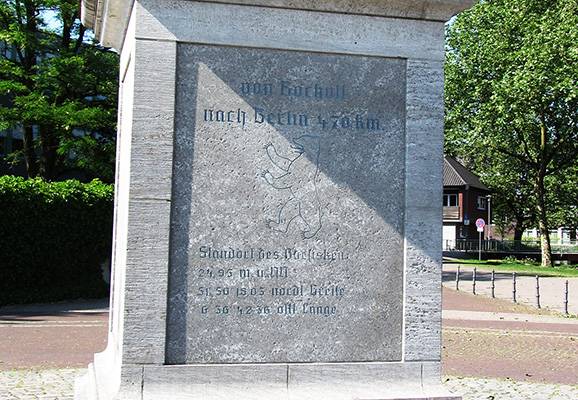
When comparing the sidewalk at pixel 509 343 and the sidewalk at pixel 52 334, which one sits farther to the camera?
the sidewalk at pixel 52 334

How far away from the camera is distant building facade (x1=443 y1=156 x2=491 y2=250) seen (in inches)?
3019

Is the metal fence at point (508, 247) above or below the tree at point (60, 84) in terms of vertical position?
below

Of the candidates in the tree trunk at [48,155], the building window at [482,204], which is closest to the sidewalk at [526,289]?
the tree trunk at [48,155]

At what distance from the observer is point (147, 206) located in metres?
5.29

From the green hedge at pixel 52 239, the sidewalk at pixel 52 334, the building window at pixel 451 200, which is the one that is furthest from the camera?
the building window at pixel 451 200

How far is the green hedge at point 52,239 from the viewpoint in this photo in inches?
812

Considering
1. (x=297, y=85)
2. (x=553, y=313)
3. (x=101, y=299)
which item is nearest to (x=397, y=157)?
(x=297, y=85)

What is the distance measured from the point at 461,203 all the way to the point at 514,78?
39144 mm

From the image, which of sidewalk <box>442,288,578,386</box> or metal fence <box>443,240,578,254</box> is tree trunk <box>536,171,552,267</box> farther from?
sidewalk <box>442,288,578,386</box>

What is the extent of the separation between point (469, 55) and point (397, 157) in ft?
127

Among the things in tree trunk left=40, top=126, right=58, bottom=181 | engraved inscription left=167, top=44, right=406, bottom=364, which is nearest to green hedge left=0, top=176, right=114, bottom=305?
tree trunk left=40, top=126, right=58, bottom=181

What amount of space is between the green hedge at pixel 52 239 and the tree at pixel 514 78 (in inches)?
962

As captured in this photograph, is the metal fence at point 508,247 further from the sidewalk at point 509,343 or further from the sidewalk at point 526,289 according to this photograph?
the sidewalk at point 509,343

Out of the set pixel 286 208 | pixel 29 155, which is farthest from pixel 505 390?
pixel 29 155
